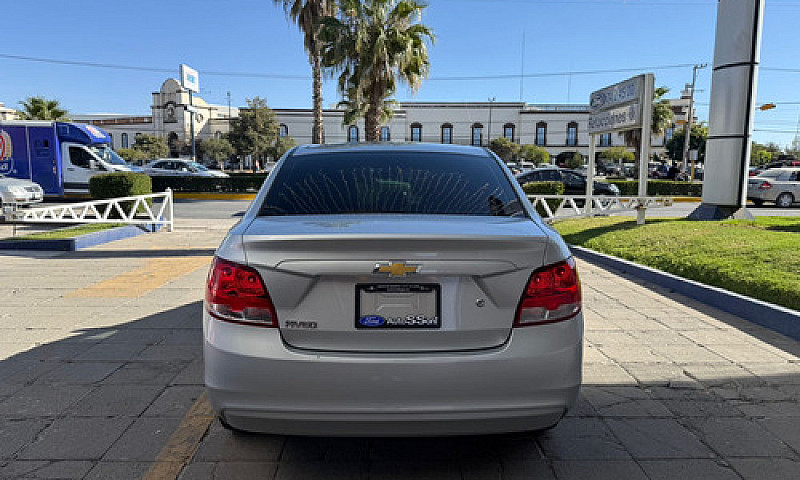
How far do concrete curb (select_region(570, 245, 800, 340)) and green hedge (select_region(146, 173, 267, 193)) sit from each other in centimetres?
2237

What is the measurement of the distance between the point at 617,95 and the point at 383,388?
1309 cm

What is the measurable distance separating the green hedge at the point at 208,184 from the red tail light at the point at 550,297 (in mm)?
26307

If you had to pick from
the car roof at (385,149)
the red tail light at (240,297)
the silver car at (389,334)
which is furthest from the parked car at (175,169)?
the silver car at (389,334)

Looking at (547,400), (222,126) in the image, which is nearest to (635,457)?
(547,400)

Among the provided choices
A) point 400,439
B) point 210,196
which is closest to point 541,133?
point 210,196

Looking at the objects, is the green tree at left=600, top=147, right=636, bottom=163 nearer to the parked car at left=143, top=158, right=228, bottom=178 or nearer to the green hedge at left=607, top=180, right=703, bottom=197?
the green hedge at left=607, top=180, right=703, bottom=197

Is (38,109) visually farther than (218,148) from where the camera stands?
No

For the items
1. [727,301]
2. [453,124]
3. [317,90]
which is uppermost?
[453,124]

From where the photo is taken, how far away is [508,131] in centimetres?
6744

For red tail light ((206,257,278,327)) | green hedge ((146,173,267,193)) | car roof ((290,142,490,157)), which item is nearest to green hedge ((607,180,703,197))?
green hedge ((146,173,267,193))

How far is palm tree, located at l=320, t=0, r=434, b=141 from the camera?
2125 centimetres

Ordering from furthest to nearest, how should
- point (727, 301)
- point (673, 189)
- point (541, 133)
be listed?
point (541, 133)
point (673, 189)
point (727, 301)

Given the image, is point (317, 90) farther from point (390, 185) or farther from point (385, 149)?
point (390, 185)

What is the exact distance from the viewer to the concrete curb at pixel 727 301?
5.24 m
